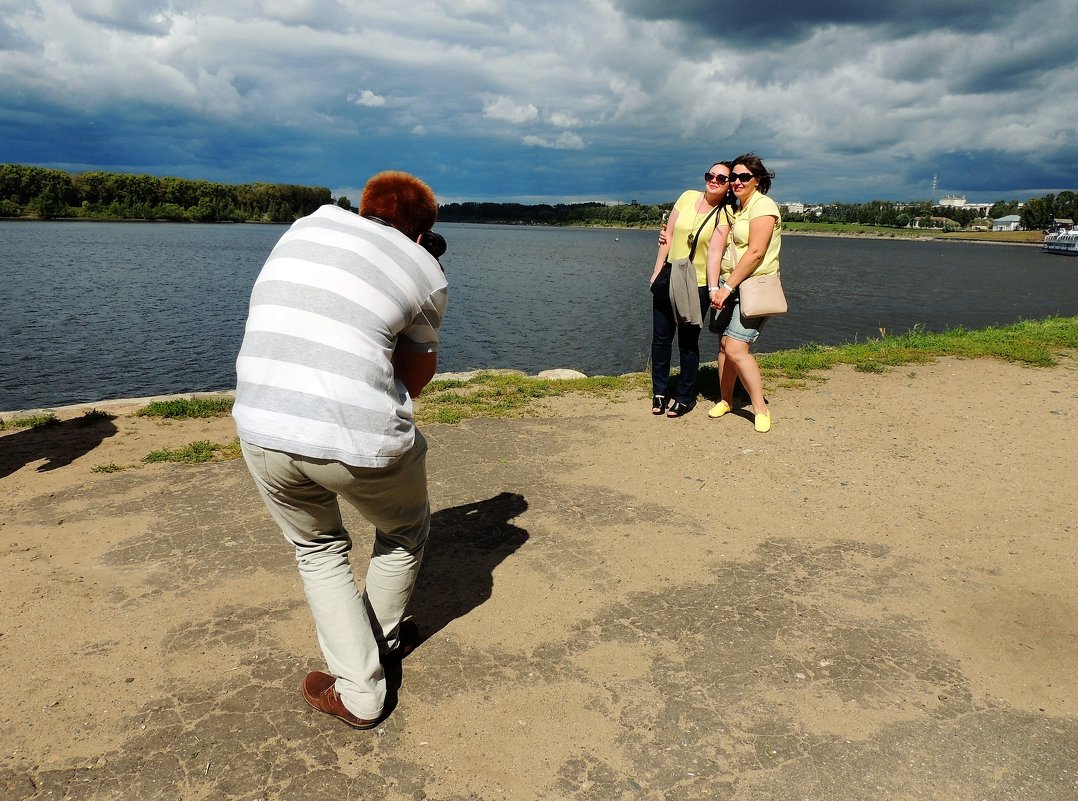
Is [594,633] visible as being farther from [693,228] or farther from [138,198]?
[138,198]

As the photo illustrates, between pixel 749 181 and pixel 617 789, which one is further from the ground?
pixel 749 181

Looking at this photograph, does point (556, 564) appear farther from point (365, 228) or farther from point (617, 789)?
point (365, 228)

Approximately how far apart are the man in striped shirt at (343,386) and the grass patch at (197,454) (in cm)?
381

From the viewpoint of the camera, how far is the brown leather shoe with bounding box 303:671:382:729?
2.88 metres

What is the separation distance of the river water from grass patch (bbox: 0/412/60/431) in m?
8.32

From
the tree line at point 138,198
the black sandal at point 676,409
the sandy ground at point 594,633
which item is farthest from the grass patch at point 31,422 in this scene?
the tree line at point 138,198

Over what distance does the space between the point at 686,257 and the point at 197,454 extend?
505 cm

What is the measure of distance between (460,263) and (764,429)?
5088cm

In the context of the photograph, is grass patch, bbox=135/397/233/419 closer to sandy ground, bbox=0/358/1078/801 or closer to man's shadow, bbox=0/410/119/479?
man's shadow, bbox=0/410/119/479

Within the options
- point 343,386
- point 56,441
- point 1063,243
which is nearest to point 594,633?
point 343,386

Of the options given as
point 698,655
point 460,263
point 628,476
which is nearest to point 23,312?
point 628,476

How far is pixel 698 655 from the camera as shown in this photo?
11.2 feet

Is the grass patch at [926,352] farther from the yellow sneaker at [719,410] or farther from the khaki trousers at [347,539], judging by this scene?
the khaki trousers at [347,539]

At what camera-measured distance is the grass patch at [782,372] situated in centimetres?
791
